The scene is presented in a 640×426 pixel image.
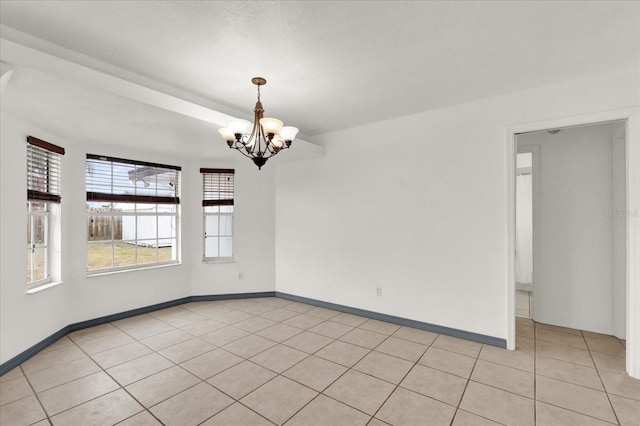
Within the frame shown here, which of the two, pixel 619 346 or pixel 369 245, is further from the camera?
pixel 369 245

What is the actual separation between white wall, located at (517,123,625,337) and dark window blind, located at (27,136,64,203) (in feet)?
19.5

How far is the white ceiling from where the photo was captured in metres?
1.97

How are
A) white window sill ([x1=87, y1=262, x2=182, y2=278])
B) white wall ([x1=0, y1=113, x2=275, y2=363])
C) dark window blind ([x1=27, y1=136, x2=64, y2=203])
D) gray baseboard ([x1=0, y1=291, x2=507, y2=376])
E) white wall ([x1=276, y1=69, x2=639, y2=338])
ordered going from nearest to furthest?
white wall ([x1=0, y1=113, x2=275, y2=363]) → gray baseboard ([x1=0, y1=291, x2=507, y2=376]) → dark window blind ([x1=27, y1=136, x2=64, y2=203]) → white wall ([x1=276, y1=69, x2=639, y2=338]) → white window sill ([x1=87, y1=262, x2=182, y2=278])

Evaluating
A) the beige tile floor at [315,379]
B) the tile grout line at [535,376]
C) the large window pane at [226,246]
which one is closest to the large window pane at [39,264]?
the beige tile floor at [315,379]

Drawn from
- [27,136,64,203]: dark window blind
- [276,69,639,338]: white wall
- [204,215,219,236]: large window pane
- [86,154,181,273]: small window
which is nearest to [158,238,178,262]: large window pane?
[86,154,181,273]: small window

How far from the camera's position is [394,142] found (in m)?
4.11

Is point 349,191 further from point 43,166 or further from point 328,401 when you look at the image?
point 43,166

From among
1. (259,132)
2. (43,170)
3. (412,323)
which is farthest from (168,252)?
(412,323)

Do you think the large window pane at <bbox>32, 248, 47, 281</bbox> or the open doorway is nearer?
the large window pane at <bbox>32, 248, 47, 281</bbox>

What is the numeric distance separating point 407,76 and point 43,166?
409cm

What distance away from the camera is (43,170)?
3439mm

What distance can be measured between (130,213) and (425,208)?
4248mm

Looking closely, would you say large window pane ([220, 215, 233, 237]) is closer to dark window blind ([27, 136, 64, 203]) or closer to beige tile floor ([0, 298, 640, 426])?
beige tile floor ([0, 298, 640, 426])

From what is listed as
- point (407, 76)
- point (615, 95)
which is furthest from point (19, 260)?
point (615, 95)
